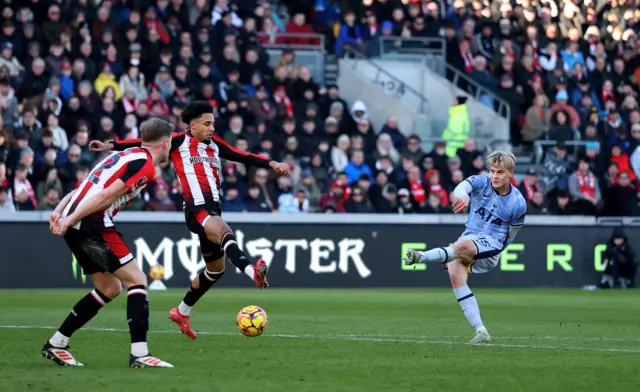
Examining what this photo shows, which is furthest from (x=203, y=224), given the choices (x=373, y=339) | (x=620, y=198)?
(x=620, y=198)

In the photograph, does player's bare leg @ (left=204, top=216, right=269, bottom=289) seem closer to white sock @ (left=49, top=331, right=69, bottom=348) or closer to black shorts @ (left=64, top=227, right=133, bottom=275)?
black shorts @ (left=64, top=227, right=133, bottom=275)

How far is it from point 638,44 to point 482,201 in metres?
21.1

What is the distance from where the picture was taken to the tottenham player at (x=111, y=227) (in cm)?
945

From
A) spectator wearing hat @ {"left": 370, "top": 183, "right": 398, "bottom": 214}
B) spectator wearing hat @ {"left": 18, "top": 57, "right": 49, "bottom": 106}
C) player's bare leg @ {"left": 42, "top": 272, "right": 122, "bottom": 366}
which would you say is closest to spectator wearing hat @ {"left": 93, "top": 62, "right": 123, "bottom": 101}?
spectator wearing hat @ {"left": 18, "top": 57, "right": 49, "bottom": 106}

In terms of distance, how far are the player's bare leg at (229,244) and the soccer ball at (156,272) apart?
9895 millimetres

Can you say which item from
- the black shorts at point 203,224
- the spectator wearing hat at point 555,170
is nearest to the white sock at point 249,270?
the black shorts at point 203,224

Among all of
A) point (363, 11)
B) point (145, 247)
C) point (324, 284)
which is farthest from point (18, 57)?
point (363, 11)

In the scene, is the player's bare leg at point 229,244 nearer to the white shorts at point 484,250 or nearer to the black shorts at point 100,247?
the black shorts at point 100,247

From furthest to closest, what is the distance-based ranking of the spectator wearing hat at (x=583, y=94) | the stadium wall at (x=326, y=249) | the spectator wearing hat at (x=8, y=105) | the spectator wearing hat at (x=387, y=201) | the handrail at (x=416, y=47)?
the handrail at (x=416, y=47) < the spectator wearing hat at (x=583, y=94) < the spectator wearing hat at (x=387, y=201) < the spectator wearing hat at (x=8, y=105) < the stadium wall at (x=326, y=249)

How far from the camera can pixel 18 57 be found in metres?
24.8

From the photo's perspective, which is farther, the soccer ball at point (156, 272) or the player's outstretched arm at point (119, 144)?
the soccer ball at point (156, 272)

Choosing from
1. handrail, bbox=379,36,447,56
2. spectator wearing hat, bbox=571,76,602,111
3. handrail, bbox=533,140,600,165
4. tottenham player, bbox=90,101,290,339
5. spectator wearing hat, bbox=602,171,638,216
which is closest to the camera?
tottenham player, bbox=90,101,290,339

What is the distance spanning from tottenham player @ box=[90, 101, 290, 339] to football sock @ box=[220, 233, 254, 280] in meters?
0.06

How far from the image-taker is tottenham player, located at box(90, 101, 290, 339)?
42.2ft
